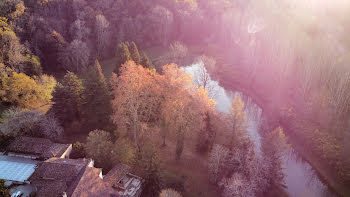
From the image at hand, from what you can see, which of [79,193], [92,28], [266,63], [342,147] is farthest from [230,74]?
[79,193]

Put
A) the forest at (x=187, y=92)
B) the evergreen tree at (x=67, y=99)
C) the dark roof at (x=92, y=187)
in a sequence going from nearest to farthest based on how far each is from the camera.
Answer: the dark roof at (x=92, y=187), the forest at (x=187, y=92), the evergreen tree at (x=67, y=99)

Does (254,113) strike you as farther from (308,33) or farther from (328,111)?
(308,33)

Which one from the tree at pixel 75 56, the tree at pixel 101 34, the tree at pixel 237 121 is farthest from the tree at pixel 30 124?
the tree at pixel 101 34

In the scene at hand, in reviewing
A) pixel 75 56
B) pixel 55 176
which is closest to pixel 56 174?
pixel 55 176

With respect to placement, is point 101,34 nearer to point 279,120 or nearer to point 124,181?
point 124,181

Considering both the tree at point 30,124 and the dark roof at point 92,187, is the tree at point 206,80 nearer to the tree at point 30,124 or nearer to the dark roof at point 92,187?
the tree at point 30,124

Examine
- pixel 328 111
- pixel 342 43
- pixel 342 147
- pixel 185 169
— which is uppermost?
pixel 342 43

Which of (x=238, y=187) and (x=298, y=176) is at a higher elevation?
(x=238, y=187)
